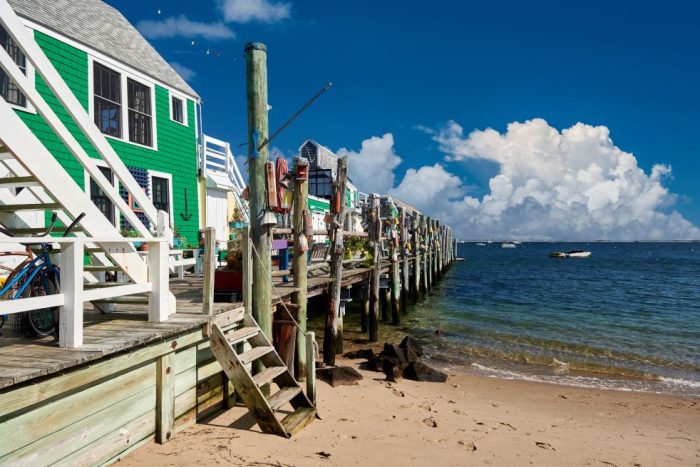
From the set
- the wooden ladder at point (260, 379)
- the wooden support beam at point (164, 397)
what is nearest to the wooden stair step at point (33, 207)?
the wooden support beam at point (164, 397)

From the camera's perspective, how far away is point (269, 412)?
550 centimetres

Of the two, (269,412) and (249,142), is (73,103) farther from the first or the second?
(269,412)

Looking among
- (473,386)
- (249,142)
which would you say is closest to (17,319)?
(249,142)

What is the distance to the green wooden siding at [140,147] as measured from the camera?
434 inches

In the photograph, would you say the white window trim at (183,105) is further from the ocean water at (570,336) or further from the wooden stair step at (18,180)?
the wooden stair step at (18,180)

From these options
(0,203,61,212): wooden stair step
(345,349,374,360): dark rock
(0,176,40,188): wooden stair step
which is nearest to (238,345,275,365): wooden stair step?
(0,203,61,212): wooden stair step

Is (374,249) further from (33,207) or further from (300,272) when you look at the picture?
(33,207)

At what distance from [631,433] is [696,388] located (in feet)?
13.9

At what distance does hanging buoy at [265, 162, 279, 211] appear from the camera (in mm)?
6879

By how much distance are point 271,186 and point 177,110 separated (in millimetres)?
10200

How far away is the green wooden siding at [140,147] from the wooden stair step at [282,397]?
826cm

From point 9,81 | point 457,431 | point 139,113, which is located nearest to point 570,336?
point 457,431

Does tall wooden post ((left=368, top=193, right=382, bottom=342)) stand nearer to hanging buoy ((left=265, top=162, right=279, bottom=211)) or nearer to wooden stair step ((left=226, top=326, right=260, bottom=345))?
hanging buoy ((left=265, top=162, right=279, bottom=211))

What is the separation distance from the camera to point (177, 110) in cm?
1557
